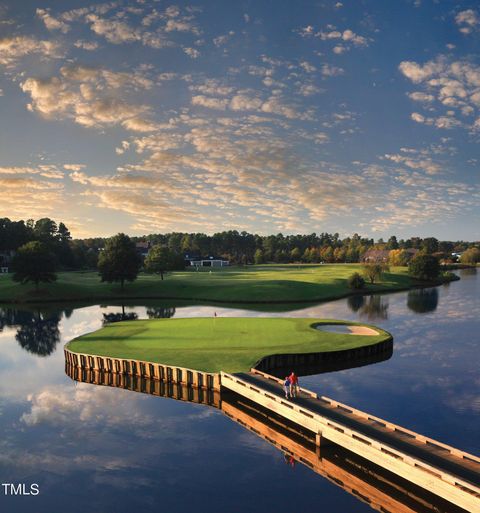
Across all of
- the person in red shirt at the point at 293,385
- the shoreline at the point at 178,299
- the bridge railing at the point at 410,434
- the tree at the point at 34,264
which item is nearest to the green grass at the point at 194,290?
the shoreline at the point at 178,299

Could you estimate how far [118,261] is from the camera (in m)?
126

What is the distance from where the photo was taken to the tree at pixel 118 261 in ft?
411

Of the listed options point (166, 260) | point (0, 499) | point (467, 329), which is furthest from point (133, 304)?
point (0, 499)

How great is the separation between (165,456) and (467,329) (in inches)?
2277

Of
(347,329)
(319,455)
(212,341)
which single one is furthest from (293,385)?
(347,329)

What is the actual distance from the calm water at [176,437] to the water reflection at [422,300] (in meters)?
35.9

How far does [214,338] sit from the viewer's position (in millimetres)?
59625

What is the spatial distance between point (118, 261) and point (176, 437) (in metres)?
96.9

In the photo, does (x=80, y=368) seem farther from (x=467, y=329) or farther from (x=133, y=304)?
(x=133, y=304)

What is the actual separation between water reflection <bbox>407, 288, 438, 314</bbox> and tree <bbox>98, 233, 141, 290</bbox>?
7198 cm

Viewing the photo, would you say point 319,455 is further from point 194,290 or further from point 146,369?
point 194,290

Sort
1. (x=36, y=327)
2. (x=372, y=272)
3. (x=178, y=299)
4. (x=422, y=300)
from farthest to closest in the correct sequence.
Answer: (x=372, y=272) → (x=178, y=299) → (x=422, y=300) → (x=36, y=327)

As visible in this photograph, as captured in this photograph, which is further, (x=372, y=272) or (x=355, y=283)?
(x=372, y=272)

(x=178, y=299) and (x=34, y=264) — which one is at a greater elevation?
(x=34, y=264)
